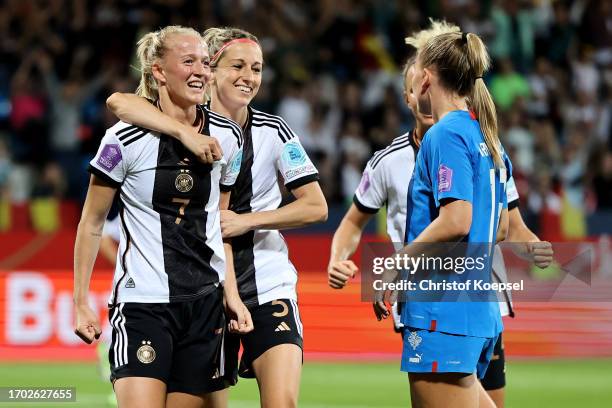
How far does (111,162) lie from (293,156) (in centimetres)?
112

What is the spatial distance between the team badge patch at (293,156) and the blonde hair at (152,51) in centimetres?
78

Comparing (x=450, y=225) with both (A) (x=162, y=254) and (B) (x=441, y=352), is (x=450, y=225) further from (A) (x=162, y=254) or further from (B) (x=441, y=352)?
(A) (x=162, y=254)

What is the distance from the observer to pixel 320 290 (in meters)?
10.6

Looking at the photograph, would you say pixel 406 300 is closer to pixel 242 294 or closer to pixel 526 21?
pixel 242 294

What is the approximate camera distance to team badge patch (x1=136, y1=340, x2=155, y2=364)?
16.0ft

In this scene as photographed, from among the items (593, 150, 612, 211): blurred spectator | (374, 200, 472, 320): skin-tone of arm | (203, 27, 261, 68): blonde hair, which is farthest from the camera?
(593, 150, 612, 211): blurred spectator

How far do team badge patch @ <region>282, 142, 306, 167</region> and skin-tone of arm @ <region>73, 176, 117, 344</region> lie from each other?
1.05 m

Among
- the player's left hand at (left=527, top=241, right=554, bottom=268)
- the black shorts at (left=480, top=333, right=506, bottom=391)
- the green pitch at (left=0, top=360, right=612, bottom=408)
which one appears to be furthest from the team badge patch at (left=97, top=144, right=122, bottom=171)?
the green pitch at (left=0, top=360, right=612, bottom=408)

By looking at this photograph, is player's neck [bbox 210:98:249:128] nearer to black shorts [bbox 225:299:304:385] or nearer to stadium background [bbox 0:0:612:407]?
black shorts [bbox 225:299:304:385]

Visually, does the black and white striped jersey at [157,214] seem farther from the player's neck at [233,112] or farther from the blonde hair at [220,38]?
the blonde hair at [220,38]

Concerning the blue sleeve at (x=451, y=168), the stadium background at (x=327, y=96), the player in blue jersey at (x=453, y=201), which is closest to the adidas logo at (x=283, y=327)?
the player in blue jersey at (x=453, y=201)

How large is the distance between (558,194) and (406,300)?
11.3 metres

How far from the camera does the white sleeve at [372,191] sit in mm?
6238

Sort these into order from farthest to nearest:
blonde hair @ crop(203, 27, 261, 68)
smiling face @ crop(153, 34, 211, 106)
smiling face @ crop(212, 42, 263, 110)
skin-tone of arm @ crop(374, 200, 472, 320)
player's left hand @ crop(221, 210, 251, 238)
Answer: blonde hair @ crop(203, 27, 261, 68), smiling face @ crop(212, 42, 263, 110), player's left hand @ crop(221, 210, 251, 238), smiling face @ crop(153, 34, 211, 106), skin-tone of arm @ crop(374, 200, 472, 320)
